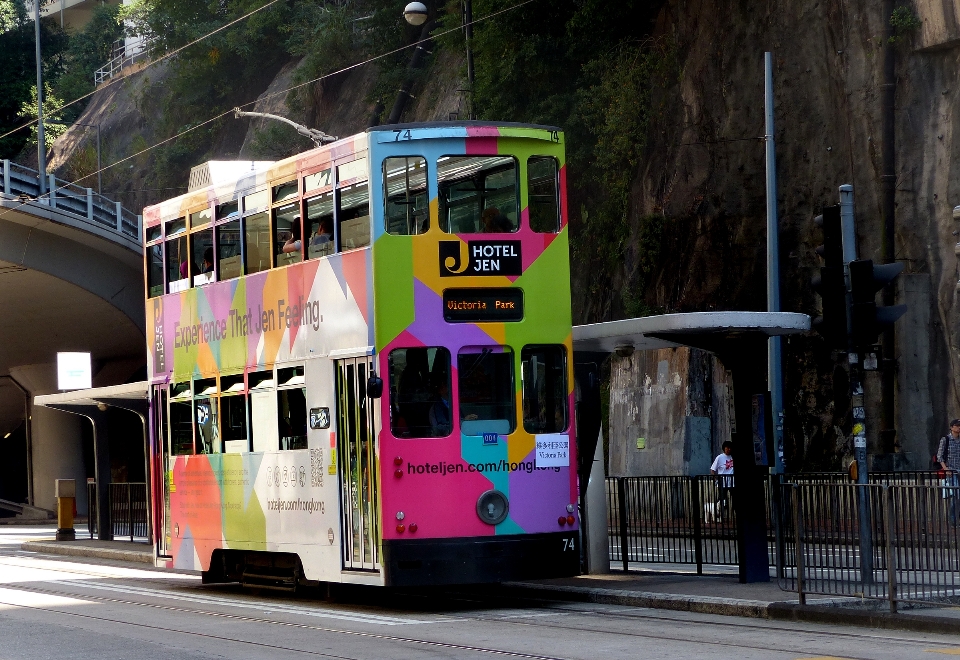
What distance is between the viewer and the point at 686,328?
579 inches

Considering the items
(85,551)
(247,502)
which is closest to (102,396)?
(85,551)

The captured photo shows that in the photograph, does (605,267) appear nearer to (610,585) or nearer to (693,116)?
(693,116)

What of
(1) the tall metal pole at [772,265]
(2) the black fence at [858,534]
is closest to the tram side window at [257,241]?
(2) the black fence at [858,534]

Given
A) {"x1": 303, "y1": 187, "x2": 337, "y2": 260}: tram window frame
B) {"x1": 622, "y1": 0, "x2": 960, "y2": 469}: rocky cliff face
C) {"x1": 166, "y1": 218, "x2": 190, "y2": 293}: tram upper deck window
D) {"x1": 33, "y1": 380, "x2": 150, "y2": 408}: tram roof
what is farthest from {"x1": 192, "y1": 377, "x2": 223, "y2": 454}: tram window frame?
{"x1": 622, "y1": 0, "x2": 960, "y2": 469}: rocky cliff face

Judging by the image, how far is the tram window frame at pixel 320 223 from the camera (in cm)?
1534

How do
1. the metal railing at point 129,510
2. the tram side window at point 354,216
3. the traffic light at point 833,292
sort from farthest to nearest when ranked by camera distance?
the metal railing at point 129,510, the traffic light at point 833,292, the tram side window at point 354,216

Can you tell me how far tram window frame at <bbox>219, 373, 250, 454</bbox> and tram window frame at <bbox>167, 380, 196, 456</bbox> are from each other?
0.98 m

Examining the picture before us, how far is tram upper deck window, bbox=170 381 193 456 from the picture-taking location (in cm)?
1844

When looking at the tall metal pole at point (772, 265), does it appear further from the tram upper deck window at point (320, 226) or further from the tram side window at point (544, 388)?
the tram upper deck window at point (320, 226)

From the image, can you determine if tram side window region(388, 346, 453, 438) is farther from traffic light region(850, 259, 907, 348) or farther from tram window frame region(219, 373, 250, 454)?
traffic light region(850, 259, 907, 348)

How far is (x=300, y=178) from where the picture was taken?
52.2 ft

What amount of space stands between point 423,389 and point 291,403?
2131mm

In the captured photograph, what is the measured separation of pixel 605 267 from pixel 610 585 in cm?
1891

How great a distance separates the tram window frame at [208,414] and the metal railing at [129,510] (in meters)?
11.0
